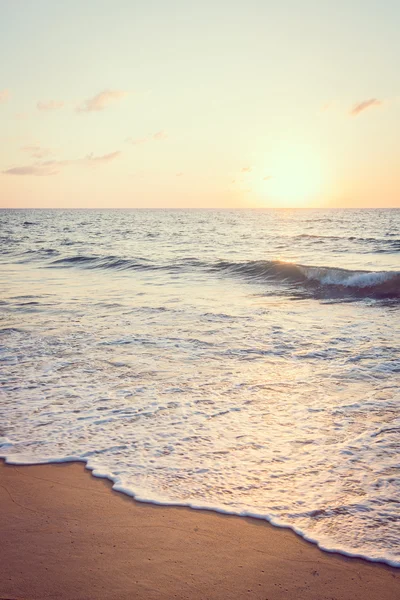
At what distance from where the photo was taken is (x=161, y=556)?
3066 mm

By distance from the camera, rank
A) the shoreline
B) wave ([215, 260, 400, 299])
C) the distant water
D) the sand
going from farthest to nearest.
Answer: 1. wave ([215, 260, 400, 299])
2. the distant water
3. the shoreline
4. the sand

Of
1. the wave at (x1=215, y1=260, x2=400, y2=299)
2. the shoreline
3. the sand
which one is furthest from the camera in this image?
the wave at (x1=215, y1=260, x2=400, y2=299)

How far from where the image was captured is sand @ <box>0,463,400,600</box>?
9.09 ft

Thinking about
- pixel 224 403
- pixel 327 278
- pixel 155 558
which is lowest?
pixel 155 558

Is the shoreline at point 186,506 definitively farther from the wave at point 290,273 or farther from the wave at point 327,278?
the wave at point 327,278

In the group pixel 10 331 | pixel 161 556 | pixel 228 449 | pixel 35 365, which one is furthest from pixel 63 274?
pixel 161 556

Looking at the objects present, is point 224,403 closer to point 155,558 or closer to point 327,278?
point 155,558

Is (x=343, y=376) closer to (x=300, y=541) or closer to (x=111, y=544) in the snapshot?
(x=300, y=541)

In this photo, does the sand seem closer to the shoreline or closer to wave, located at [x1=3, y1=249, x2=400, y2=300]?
the shoreline

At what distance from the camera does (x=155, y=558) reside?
9.99 feet

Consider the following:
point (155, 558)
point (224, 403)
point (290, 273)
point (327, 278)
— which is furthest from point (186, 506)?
point (290, 273)

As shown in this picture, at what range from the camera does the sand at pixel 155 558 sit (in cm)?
277

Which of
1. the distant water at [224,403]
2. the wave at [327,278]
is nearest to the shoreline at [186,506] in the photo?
the distant water at [224,403]

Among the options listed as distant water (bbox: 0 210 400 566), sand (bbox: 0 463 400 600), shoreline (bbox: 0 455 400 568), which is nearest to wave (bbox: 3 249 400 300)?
distant water (bbox: 0 210 400 566)
